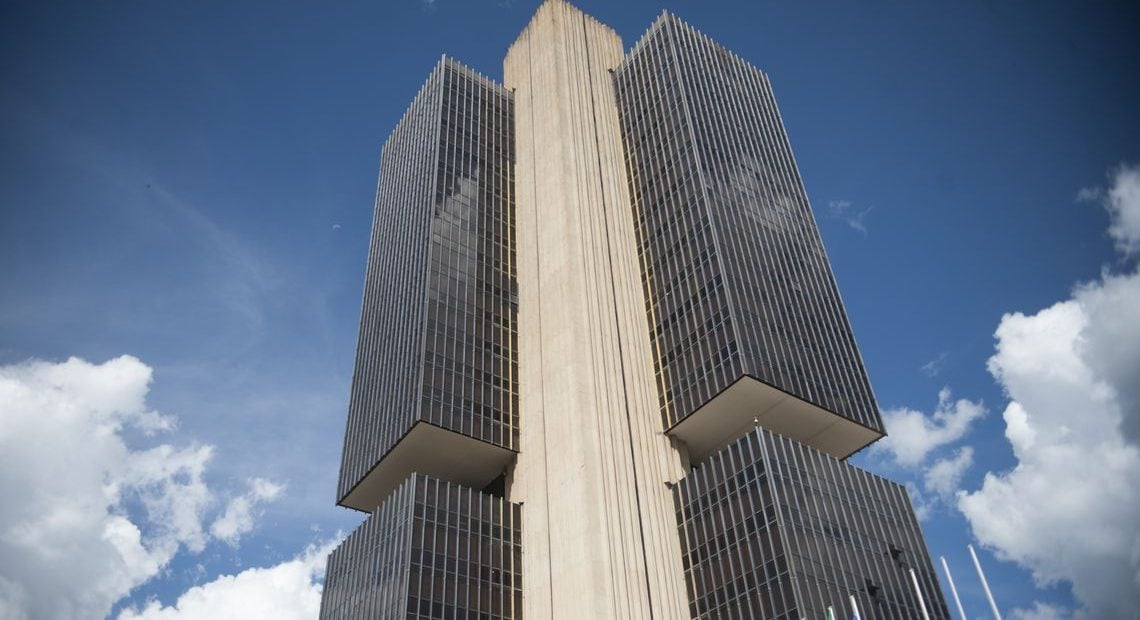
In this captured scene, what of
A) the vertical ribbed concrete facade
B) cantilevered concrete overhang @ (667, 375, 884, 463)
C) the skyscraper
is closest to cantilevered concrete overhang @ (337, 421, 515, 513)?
the skyscraper

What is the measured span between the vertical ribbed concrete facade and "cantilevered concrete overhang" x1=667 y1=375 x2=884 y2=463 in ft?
13.7

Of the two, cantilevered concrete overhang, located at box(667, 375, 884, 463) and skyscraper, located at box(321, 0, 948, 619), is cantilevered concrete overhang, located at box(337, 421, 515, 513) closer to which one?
skyscraper, located at box(321, 0, 948, 619)

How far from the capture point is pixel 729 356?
258 feet

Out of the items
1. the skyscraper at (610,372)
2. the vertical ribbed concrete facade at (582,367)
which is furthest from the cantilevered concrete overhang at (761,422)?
the vertical ribbed concrete facade at (582,367)

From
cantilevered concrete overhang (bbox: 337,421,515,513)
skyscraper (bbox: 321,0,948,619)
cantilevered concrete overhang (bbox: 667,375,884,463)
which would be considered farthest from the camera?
cantilevered concrete overhang (bbox: 337,421,515,513)

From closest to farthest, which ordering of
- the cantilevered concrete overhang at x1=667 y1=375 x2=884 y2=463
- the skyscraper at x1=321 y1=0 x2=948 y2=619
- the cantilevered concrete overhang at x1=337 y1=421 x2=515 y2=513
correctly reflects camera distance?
the skyscraper at x1=321 y1=0 x2=948 y2=619 < the cantilevered concrete overhang at x1=667 y1=375 x2=884 y2=463 < the cantilevered concrete overhang at x1=337 y1=421 x2=515 y2=513

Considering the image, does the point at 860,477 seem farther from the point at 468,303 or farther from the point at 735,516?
the point at 468,303

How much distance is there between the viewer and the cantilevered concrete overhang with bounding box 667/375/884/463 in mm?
78500

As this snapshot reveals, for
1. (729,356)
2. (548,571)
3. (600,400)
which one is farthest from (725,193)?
(548,571)

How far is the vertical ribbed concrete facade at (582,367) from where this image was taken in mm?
70938

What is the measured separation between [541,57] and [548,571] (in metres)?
71.6

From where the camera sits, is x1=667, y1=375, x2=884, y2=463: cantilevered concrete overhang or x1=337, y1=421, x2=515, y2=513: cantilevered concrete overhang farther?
x1=337, y1=421, x2=515, y2=513: cantilevered concrete overhang

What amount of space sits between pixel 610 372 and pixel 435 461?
20.2 meters

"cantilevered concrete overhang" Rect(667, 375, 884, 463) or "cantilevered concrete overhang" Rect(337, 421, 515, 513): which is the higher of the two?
"cantilevered concrete overhang" Rect(337, 421, 515, 513)
